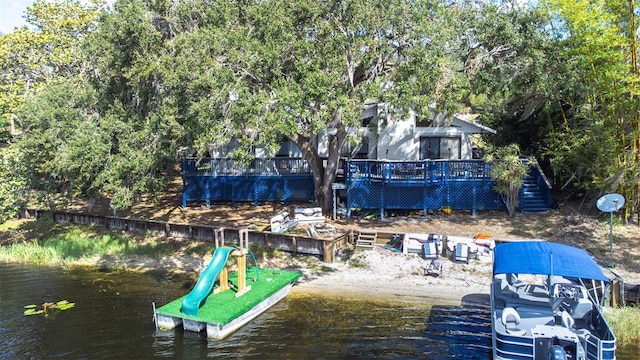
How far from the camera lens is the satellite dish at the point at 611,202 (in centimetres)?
1850

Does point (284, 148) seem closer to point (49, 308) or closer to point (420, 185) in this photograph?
point (420, 185)

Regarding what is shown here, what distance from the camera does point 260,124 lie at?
1814 centimetres

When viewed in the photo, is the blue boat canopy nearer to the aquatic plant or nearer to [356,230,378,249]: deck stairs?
[356,230,378,249]: deck stairs

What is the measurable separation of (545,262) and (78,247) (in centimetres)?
2224

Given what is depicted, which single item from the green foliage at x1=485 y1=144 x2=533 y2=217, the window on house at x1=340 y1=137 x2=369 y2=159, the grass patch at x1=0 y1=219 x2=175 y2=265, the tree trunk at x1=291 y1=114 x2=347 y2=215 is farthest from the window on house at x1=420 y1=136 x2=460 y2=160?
the grass patch at x1=0 y1=219 x2=175 y2=265

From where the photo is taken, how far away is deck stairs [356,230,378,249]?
69.8 feet

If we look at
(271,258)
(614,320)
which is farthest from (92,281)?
(614,320)

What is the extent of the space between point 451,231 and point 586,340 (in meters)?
11.4

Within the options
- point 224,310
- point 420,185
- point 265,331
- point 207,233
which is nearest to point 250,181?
point 207,233

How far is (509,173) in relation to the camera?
2252cm

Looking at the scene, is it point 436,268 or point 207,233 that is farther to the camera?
point 207,233

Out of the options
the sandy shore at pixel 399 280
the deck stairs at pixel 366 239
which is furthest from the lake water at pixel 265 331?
the deck stairs at pixel 366 239

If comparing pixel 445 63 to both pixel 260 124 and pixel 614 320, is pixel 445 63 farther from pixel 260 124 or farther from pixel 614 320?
pixel 614 320

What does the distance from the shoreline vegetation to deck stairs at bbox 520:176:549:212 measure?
6609mm
